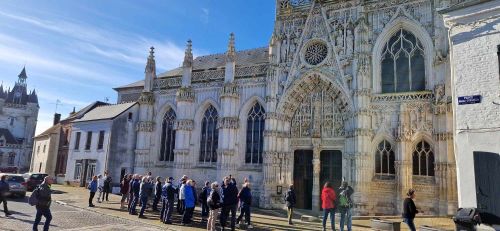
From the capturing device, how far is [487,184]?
11164 millimetres

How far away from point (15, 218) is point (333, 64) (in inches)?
671

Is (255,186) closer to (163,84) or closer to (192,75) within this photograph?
(192,75)

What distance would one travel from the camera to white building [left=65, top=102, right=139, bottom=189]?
29188mm

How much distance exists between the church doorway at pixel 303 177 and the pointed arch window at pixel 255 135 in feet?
8.34

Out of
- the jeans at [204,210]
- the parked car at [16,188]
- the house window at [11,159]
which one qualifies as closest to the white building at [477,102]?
the jeans at [204,210]

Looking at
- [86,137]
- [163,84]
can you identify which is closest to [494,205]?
[163,84]

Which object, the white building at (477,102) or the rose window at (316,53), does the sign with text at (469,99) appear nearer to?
the white building at (477,102)

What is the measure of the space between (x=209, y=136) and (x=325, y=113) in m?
8.83

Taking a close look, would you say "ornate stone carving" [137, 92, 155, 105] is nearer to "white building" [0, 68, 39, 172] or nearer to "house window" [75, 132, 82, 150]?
"house window" [75, 132, 82, 150]

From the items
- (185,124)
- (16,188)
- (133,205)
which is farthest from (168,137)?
(133,205)

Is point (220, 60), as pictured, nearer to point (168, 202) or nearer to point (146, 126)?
point (146, 126)

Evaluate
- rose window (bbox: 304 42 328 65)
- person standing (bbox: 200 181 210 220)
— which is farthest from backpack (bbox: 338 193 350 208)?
rose window (bbox: 304 42 328 65)

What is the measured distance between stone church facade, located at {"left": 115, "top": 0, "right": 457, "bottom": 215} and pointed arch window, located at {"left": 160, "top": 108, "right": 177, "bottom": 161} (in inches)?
3.1

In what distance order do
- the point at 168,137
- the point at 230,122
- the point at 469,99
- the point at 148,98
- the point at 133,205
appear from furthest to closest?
1. the point at 148,98
2. the point at 168,137
3. the point at 230,122
4. the point at 133,205
5. the point at 469,99
